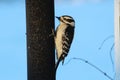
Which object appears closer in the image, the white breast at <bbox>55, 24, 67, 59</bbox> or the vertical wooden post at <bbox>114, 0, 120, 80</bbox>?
the white breast at <bbox>55, 24, 67, 59</bbox>

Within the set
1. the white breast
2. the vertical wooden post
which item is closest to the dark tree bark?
the white breast

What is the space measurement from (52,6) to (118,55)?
566mm

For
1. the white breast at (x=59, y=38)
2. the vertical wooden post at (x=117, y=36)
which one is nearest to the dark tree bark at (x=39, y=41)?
the white breast at (x=59, y=38)

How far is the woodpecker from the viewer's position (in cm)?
80

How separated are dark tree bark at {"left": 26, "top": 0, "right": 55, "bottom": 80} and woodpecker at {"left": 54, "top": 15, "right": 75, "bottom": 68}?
34mm

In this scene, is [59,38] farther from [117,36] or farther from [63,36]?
[117,36]

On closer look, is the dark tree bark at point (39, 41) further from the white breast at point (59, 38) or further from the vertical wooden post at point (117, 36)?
the vertical wooden post at point (117, 36)

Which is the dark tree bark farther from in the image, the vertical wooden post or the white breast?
the vertical wooden post

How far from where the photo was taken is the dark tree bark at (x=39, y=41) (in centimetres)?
75

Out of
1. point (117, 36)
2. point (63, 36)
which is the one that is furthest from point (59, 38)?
point (117, 36)

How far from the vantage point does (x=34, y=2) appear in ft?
2.48

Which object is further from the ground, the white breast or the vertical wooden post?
the white breast

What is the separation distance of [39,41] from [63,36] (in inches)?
3.4

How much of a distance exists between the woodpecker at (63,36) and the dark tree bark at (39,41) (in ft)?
0.11
